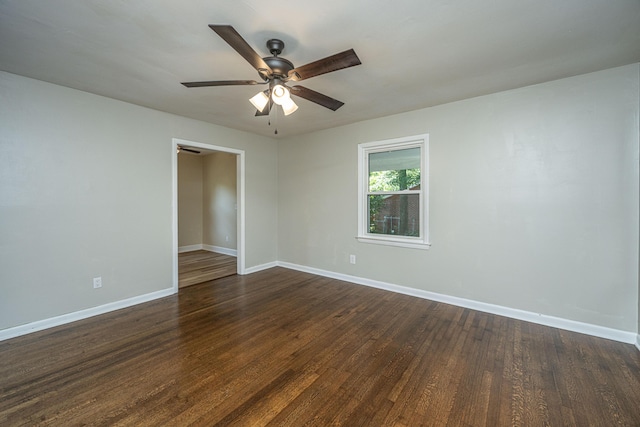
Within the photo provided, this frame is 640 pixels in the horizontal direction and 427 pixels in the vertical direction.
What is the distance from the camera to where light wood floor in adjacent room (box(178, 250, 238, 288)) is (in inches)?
174

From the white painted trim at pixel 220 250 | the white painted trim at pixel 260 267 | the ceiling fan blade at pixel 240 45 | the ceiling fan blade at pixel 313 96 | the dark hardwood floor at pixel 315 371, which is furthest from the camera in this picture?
the white painted trim at pixel 220 250

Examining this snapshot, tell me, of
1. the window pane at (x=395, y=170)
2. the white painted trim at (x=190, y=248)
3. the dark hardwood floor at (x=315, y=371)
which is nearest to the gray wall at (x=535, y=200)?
the window pane at (x=395, y=170)

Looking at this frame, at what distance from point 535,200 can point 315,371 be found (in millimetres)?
2825

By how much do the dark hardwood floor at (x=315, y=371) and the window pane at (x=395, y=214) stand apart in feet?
3.74

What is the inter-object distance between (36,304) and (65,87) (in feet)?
7.49

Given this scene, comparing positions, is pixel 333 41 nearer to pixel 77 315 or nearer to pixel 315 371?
pixel 315 371

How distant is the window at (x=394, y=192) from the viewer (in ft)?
11.7


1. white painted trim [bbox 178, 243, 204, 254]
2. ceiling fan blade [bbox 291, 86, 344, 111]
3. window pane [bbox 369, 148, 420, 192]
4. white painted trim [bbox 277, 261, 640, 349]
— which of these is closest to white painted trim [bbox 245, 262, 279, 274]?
white painted trim [bbox 277, 261, 640, 349]

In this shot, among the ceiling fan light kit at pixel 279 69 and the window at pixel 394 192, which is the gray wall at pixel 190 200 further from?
the ceiling fan light kit at pixel 279 69

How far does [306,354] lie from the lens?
2246 mm

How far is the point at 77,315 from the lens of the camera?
9.50 feet

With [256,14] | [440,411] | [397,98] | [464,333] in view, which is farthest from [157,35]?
[464,333]

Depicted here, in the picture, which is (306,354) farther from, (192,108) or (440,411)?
(192,108)

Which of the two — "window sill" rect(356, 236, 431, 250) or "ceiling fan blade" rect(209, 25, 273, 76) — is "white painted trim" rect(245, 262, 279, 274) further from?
"ceiling fan blade" rect(209, 25, 273, 76)
